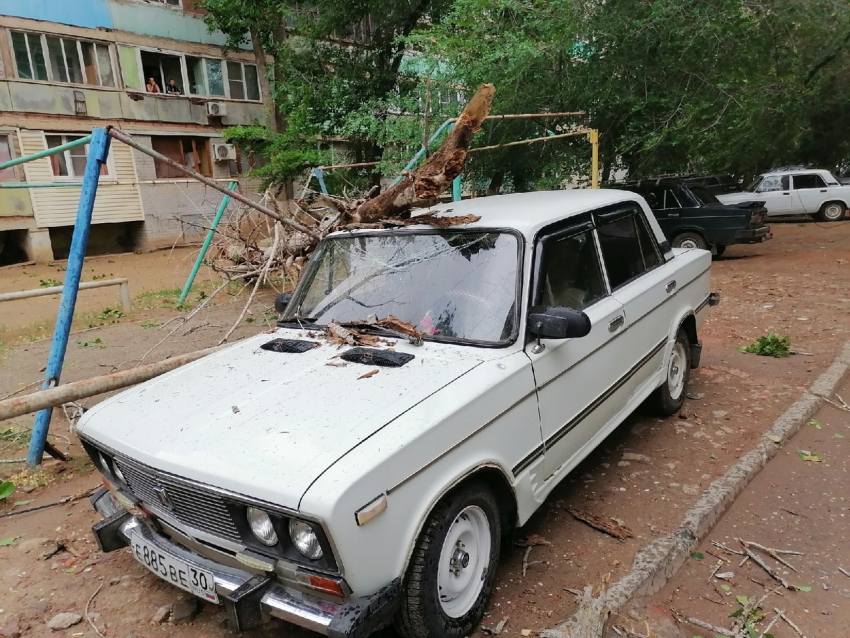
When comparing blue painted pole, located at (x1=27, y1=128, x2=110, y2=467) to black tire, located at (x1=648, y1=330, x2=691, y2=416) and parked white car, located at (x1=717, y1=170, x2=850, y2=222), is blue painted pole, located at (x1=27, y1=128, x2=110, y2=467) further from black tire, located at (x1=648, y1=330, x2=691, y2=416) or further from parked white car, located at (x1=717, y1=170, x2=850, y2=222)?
parked white car, located at (x1=717, y1=170, x2=850, y2=222)

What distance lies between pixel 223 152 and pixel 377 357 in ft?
73.3

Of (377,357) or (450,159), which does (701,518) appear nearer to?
(377,357)

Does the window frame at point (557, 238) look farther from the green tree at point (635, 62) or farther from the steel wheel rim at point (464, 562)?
the green tree at point (635, 62)

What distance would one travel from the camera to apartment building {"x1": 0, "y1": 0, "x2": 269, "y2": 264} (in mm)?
18719

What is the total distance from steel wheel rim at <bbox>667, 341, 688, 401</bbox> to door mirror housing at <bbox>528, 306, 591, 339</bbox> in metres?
2.08

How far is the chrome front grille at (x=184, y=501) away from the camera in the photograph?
7.23ft

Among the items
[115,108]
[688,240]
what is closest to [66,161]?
[115,108]

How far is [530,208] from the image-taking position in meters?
3.55

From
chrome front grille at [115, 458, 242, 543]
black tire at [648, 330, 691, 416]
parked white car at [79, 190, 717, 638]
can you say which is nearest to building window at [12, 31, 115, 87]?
parked white car at [79, 190, 717, 638]

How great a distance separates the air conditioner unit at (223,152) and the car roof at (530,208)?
68.2 feet

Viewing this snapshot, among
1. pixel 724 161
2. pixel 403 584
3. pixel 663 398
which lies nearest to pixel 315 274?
pixel 403 584

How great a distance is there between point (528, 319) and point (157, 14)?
76.5 feet

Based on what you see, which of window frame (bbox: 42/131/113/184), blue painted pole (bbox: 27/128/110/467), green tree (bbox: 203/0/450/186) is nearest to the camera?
blue painted pole (bbox: 27/128/110/467)

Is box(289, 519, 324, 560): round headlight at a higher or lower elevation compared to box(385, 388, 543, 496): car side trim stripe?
lower
